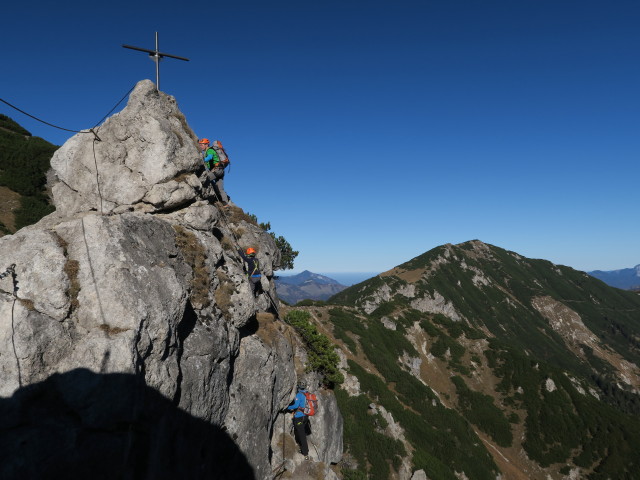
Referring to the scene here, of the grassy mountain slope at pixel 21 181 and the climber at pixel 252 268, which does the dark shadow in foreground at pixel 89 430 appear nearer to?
the climber at pixel 252 268

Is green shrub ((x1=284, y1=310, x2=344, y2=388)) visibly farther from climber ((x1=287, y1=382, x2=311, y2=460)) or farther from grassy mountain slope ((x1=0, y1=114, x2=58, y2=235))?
grassy mountain slope ((x1=0, y1=114, x2=58, y2=235))

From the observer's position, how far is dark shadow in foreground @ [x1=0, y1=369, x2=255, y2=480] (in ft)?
34.1

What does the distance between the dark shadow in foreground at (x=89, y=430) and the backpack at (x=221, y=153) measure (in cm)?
1819

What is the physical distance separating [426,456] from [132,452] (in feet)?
165

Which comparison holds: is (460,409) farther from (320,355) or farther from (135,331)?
(135,331)

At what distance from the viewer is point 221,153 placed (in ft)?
88.5

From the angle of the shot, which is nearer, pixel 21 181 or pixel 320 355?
pixel 320 355

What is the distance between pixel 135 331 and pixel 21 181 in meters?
46.3

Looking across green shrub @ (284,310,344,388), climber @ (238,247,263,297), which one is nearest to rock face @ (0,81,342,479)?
climber @ (238,247,263,297)

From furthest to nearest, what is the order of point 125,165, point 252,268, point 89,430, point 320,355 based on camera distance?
point 320,355, point 252,268, point 125,165, point 89,430

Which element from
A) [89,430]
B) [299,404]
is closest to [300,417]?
[299,404]

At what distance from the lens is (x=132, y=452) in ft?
42.0

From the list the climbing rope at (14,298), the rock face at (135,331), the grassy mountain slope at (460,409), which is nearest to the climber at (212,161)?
the rock face at (135,331)

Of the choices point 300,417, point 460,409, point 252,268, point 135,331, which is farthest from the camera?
point 460,409
